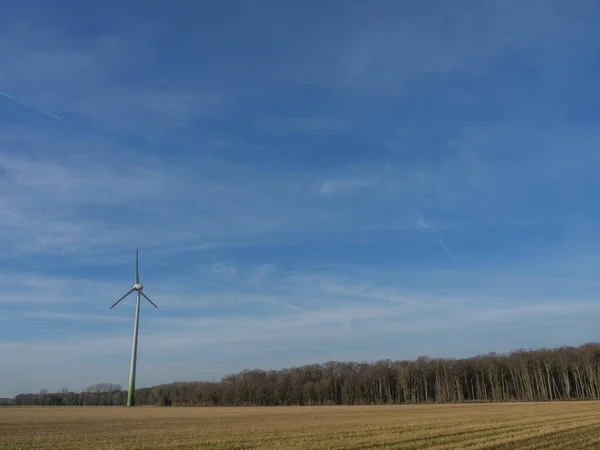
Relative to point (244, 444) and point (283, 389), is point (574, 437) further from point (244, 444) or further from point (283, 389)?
point (283, 389)

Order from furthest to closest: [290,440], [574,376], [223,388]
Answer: [223,388], [574,376], [290,440]

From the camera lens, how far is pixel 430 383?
16075 centimetres

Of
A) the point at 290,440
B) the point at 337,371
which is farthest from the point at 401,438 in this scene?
the point at 337,371

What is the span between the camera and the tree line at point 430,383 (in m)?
133

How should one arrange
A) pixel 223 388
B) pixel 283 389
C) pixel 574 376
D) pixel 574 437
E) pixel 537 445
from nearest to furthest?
pixel 537 445
pixel 574 437
pixel 574 376
pixel 283 389
pixel 223 388

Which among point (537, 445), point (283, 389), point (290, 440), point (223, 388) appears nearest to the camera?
point (537, 445)

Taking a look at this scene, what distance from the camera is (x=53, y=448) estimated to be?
27.8 meters

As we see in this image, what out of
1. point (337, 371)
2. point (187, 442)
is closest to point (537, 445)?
point (187, 442)

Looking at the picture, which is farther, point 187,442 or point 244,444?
point 187,442

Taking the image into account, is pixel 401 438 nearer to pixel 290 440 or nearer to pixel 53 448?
pixel 290 440

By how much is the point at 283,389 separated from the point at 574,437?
159 meters

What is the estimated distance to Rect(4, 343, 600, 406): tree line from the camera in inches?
5251

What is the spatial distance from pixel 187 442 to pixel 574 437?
2230 cm

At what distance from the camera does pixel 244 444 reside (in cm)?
2655
